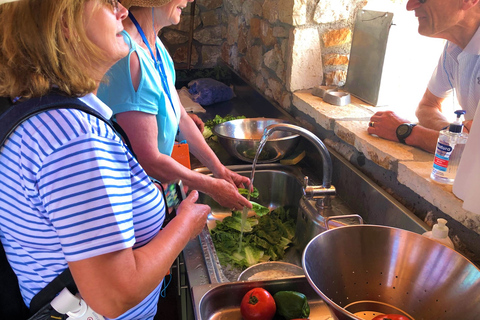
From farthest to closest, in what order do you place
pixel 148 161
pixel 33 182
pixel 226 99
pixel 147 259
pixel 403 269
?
pixel 226 99, pixel 148 161, pixel 403 269, pixel 147 259, pixel 33 182

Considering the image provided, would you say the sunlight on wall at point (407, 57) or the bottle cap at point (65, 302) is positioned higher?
the sunlight on wall at point (407, 57)

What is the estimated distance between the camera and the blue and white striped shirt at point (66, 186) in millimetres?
668

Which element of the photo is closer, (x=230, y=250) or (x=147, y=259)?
(x=147, y=259)

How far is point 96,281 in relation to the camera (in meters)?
0.72

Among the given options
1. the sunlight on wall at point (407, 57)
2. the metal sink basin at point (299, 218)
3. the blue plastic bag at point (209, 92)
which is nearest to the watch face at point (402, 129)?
the metal sink basin at point (299, 218)

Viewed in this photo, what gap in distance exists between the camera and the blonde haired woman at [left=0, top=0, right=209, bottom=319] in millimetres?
673

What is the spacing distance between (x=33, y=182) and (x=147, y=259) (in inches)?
10.7

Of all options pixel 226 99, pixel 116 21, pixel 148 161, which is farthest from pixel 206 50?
pixel 116 21

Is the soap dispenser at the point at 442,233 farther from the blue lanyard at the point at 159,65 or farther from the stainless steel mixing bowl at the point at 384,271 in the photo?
the blue lanyard at the point at 159,65

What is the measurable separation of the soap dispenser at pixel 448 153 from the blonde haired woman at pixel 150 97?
2.13 feet

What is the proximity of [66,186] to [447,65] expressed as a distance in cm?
151

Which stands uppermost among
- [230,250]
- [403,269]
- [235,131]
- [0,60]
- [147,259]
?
[0,60]

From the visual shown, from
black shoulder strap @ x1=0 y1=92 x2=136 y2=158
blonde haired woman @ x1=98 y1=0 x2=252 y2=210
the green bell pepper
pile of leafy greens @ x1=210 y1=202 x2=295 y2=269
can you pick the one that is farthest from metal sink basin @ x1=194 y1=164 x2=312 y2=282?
black shoulder strap @ x1=0 y1=92 x2=136 y2=158

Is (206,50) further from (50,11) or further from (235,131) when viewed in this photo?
(50,11)
